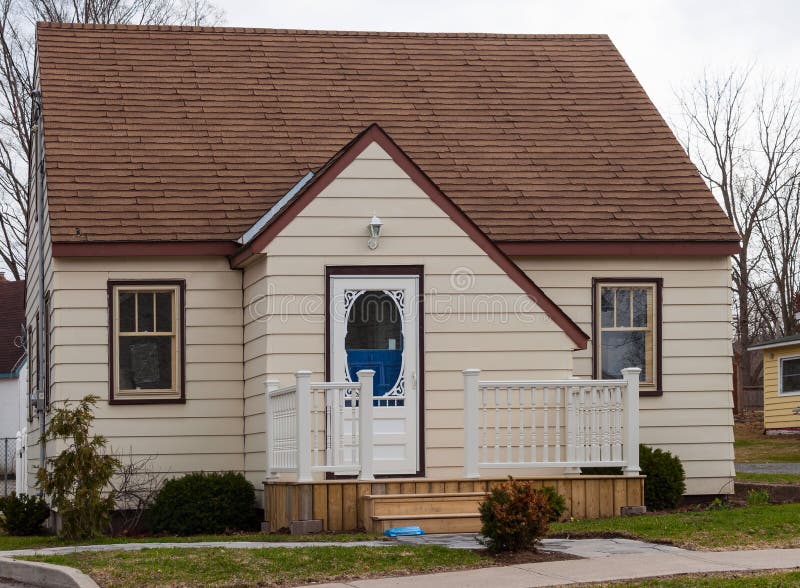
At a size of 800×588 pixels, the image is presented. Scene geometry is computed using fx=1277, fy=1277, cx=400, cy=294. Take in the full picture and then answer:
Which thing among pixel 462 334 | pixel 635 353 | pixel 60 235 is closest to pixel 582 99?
pixel 635 353

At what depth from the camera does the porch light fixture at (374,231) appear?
15317 mm

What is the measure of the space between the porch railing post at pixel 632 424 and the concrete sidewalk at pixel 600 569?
3.67 m

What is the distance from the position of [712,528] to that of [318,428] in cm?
465

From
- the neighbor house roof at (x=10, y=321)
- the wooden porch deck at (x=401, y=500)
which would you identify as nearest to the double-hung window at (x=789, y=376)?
the neighbor house roof at (x=10, y=321)

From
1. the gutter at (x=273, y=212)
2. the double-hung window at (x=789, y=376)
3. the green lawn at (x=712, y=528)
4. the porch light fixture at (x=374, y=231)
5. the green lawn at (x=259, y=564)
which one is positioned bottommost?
the green lawn at (x=259, y=564)

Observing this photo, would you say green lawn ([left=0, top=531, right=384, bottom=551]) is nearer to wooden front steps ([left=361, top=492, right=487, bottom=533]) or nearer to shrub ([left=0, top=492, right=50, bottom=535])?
wooden front steps ([left=361, top=492, right=487, bottom=533])

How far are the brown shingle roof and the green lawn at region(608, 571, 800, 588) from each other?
7751 millimetres

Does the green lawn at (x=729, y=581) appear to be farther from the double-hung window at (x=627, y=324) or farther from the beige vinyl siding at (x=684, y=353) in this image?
the double-hung window at (x=627, y=324)

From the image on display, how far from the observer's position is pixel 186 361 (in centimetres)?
1656

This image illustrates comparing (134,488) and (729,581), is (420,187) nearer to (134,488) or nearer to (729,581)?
(134,488)

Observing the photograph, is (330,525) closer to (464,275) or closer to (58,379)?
(464,275)

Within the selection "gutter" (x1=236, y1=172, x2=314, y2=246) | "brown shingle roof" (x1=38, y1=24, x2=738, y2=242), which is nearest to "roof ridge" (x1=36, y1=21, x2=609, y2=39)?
"brown shingle roof" (x1=38, y1=24, x2=738, y2=242)

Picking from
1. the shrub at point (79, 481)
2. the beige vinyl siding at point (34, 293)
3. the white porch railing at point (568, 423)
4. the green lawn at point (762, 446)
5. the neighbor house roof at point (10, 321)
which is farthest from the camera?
the neighbor house roof at point (10, 321)

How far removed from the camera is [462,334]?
15.5m
